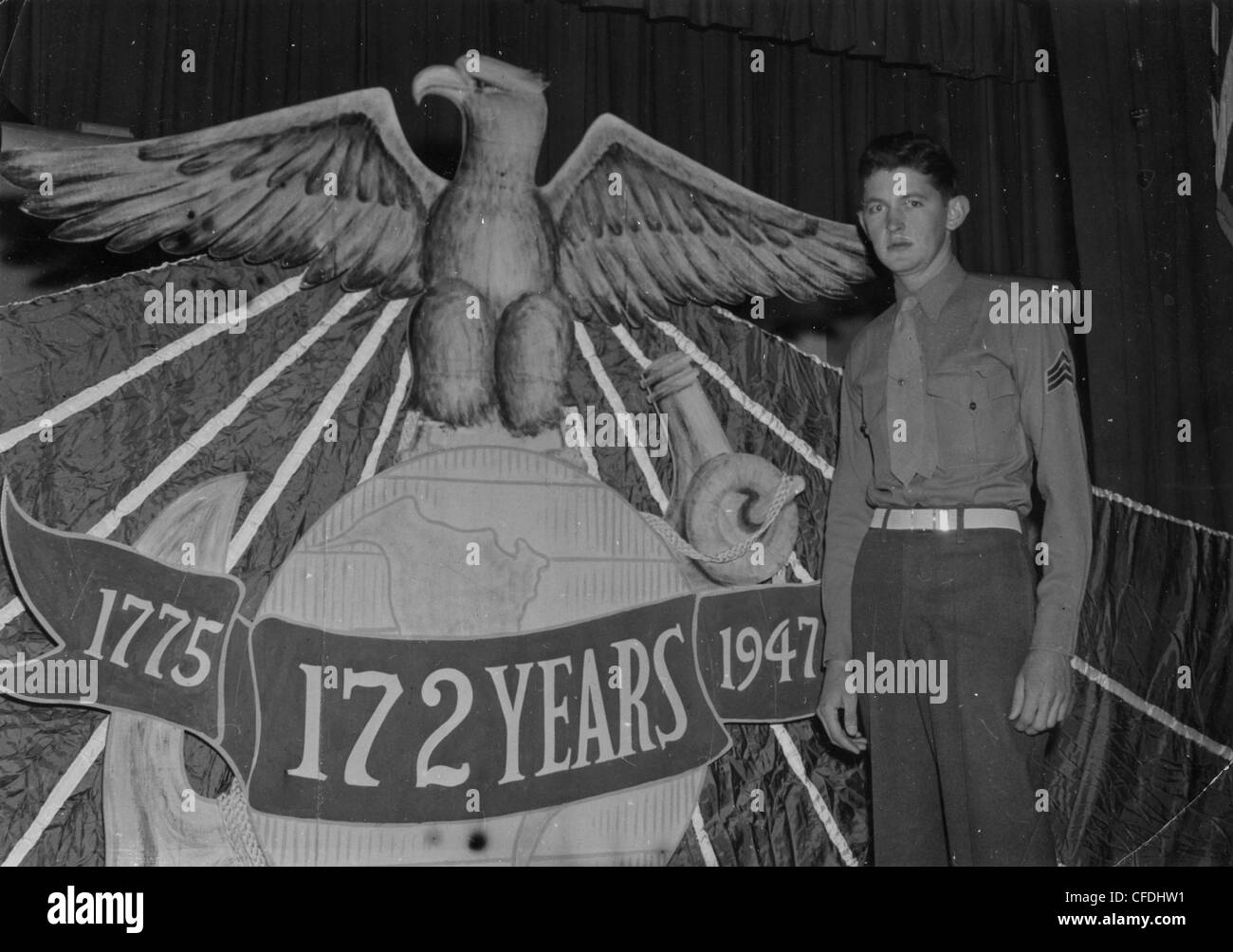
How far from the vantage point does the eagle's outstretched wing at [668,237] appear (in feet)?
9.48

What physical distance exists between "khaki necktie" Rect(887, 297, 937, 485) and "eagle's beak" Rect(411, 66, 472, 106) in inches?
42.8

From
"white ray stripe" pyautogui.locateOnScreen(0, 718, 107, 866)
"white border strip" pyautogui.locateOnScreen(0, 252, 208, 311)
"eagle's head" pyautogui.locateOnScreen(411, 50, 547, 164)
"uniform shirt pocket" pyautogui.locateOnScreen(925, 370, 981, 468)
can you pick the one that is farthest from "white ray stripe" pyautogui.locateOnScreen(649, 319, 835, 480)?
"white ray stripe" pyautogui.locateOnScreen(0, 718, 107, 866)

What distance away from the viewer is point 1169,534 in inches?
118

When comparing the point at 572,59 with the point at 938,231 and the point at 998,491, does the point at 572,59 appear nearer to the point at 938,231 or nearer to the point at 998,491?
the point at 938,231

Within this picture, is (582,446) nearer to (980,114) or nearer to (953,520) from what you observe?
(953,520)

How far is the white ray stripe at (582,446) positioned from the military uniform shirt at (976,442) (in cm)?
52

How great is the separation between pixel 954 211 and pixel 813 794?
4.31ft

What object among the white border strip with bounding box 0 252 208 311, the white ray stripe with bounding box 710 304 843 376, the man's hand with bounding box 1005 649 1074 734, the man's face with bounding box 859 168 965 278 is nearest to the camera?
the man's hand with bounding box 1005 649 1074 734

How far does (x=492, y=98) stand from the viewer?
286cm

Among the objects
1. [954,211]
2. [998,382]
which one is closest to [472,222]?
[954,211]

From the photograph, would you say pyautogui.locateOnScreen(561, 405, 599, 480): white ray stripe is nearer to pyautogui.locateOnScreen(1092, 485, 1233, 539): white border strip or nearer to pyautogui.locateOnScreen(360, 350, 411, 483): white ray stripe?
pyautogui.locateOnScreen(360, 350, 411, 483): white ray stripe

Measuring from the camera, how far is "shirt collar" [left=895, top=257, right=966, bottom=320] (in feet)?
8.91

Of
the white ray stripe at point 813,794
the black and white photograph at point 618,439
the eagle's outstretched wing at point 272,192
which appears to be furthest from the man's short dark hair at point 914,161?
the white ray stripe at point 813,794

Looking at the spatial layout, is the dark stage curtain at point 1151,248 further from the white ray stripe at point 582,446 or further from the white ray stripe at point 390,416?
the white ray stripe at point 390,416
